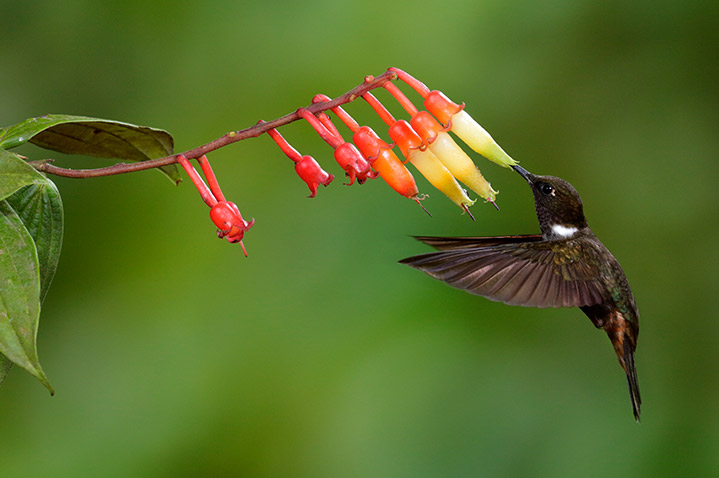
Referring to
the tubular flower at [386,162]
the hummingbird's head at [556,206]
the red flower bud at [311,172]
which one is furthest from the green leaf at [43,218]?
the hummingbird's head at [556,206]

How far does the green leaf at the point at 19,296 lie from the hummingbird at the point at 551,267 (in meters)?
0.65

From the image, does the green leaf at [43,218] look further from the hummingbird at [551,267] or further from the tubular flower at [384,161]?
the hummingbird at [551,267]

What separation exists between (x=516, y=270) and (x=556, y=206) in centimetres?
23

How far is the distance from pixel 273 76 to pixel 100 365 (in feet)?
4.58

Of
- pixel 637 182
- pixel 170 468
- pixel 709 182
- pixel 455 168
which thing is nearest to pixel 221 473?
pixel 170 468

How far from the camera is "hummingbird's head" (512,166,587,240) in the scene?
1.61m

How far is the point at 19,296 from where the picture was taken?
932 mm

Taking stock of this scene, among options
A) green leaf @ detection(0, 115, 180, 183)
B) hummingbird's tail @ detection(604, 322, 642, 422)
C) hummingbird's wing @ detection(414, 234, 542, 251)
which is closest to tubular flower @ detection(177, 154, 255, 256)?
green leaf @ detection(0, 115, 180, 183)

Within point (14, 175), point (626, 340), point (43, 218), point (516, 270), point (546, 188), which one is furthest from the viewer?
point (626, 340)

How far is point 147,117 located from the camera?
9.48 ft

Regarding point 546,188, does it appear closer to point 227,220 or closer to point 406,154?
point 406,154

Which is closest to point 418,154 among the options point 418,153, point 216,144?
point 418,153

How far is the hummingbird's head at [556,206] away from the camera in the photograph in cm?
161

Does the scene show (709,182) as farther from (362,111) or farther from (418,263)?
(418,263)
